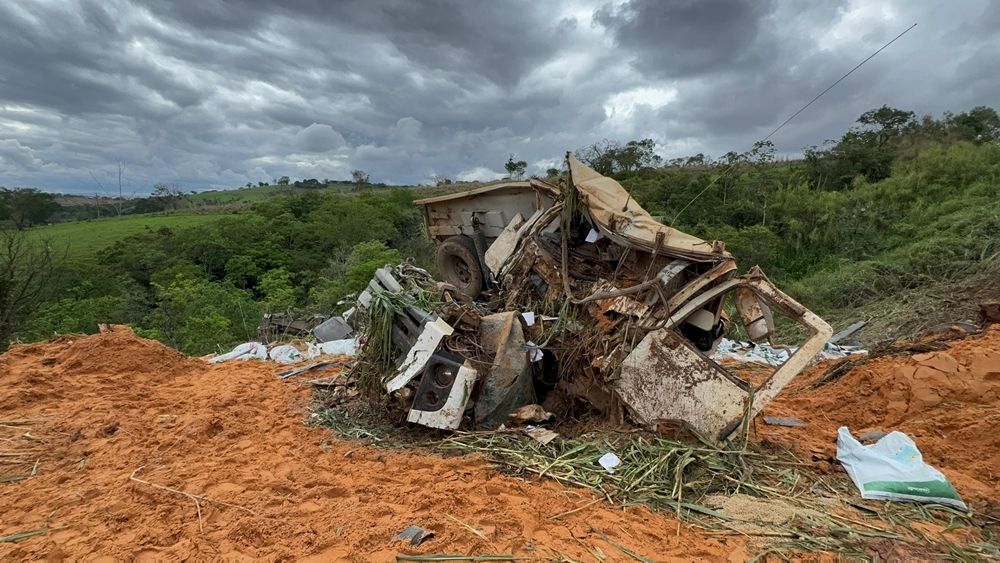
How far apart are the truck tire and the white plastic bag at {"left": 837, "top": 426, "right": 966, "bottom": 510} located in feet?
13.1

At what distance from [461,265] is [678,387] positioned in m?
3.54

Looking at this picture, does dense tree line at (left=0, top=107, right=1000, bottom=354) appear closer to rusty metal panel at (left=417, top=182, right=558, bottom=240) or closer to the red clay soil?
rusty metal panel at (left=417, top=182, right=558, bottom=240)

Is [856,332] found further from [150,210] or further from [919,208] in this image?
[150,210]

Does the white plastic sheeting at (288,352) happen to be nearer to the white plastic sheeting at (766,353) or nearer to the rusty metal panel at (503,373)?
the rusty metal panel at (503,373)

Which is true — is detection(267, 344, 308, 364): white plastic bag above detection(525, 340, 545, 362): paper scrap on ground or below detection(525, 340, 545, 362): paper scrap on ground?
below

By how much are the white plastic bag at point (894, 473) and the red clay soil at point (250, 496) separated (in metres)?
0.91

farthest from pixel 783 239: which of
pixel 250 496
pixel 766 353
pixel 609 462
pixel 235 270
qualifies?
pixel 235 270

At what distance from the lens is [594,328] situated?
180 inches

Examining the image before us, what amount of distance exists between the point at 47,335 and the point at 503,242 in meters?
17.8

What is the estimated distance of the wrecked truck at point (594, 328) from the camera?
3986mm

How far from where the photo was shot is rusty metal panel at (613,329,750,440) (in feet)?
12.7

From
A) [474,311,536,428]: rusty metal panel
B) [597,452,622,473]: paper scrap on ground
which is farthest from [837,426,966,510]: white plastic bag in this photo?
[474,311,536,428]: rusty metal panel

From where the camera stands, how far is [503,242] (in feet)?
18.3

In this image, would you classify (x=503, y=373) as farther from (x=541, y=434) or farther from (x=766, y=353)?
(x=766, y=353)
